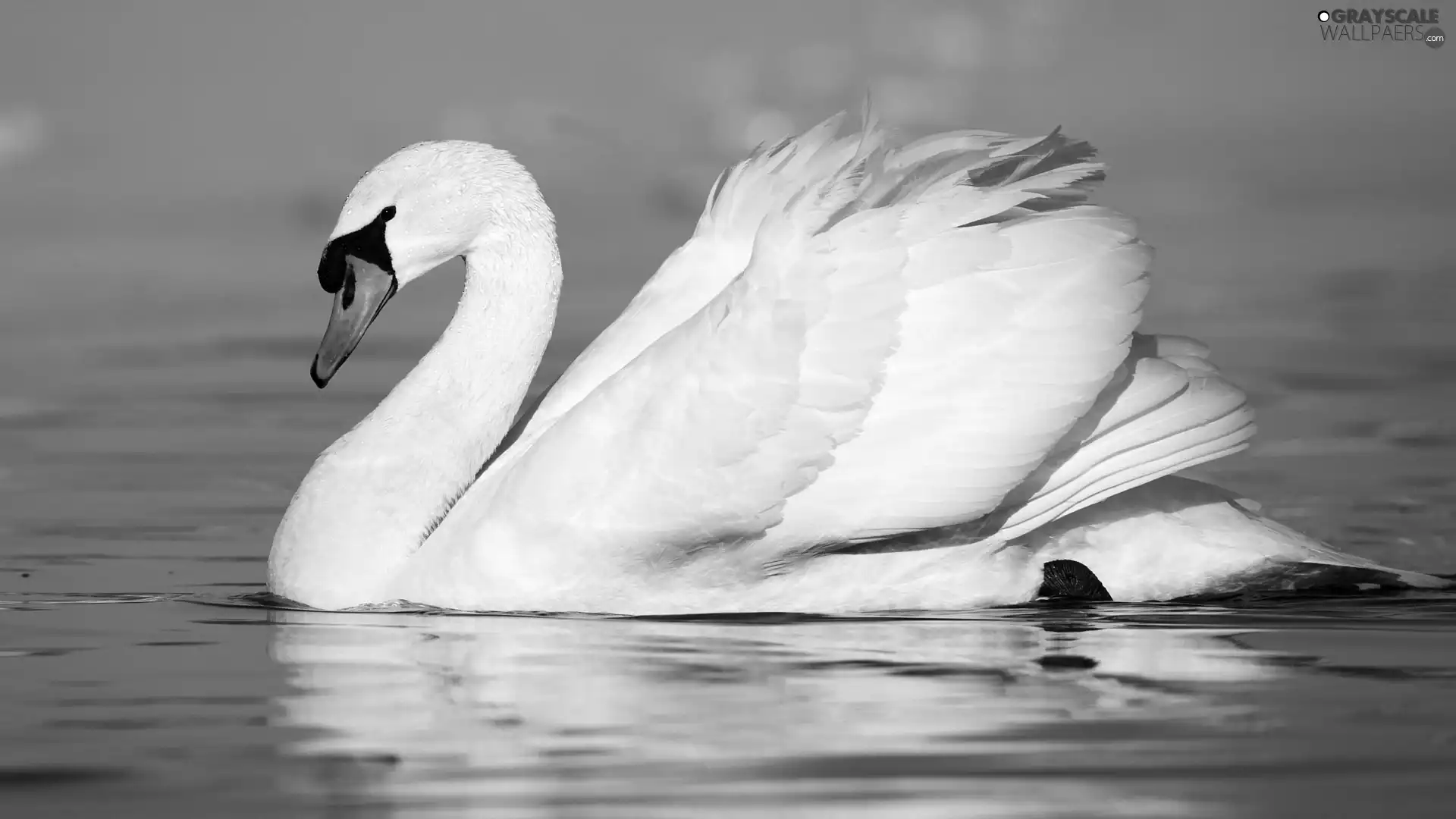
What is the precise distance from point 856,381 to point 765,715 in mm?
2435

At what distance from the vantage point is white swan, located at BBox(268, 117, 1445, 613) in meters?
7.58

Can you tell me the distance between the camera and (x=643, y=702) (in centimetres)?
559

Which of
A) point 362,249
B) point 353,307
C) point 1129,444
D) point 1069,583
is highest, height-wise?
point 362,249

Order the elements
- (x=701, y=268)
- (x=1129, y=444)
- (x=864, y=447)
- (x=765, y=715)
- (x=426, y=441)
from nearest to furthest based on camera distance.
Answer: (x=765, y=715) < (x=864, y=447) < (x=1129, y=444) < (x=426, y=441) < (x=701, y=268)

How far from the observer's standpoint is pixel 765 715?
5.32m

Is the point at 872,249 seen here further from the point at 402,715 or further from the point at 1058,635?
the point at 402,715

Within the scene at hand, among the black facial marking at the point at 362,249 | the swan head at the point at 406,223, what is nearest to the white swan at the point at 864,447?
the swan head at the point at 406,223

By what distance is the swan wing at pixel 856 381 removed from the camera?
7.54 metres

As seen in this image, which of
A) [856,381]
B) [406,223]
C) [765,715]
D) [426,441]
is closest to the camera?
[765,715]

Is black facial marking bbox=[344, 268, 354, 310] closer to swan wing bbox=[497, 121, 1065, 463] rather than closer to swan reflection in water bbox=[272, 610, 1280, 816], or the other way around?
swan wing bbox=[497, 121, 1065, 463]

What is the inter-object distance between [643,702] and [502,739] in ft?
1.96

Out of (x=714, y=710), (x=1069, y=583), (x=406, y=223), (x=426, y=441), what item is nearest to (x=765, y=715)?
(x=714, y=710)

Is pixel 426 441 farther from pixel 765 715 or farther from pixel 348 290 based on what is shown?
pixel 765 715

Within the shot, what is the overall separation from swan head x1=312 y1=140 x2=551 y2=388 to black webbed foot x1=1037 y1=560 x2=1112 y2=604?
105 inches
